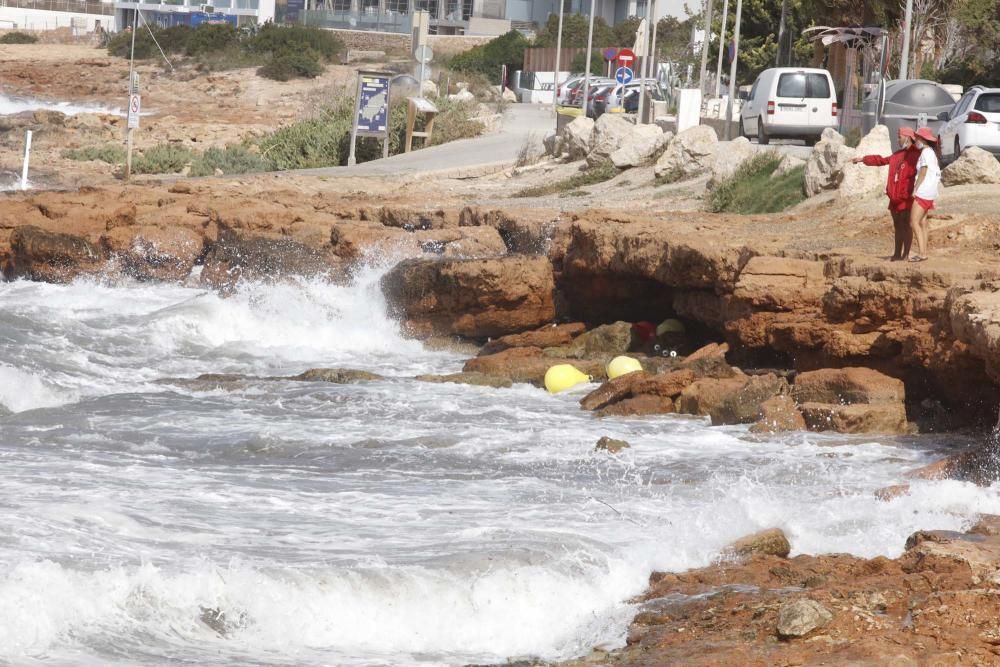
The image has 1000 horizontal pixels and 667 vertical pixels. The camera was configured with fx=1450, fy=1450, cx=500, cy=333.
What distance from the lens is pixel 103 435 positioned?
12.4 m

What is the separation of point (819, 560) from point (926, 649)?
1.72 meters

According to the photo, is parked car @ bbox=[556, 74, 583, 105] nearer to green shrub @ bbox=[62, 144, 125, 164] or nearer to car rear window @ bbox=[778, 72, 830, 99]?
green shrub @ bbox=[62, 144, 125, 164]

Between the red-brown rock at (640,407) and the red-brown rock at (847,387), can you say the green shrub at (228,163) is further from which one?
the red-brown rock at (847,387)

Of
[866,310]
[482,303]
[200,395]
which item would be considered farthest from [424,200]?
[866,310]

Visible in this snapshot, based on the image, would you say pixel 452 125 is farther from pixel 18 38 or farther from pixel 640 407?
pixel 18 38

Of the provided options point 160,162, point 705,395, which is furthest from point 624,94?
point 705,395

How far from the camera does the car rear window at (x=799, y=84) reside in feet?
93.1

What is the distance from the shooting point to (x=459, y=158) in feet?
109

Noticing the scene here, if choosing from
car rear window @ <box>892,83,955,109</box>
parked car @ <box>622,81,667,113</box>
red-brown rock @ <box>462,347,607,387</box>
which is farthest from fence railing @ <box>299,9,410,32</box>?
red-brown rock @ <box>462,347,607,387</box>

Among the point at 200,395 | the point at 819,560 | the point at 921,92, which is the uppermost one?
the point at 921,92

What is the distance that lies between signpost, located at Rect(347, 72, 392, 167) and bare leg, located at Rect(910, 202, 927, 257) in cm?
2088

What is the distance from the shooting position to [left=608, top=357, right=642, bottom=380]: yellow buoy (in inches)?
600

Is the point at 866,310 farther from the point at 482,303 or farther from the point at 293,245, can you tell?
the point at 293,245

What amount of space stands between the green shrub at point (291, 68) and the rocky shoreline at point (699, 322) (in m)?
44.2
